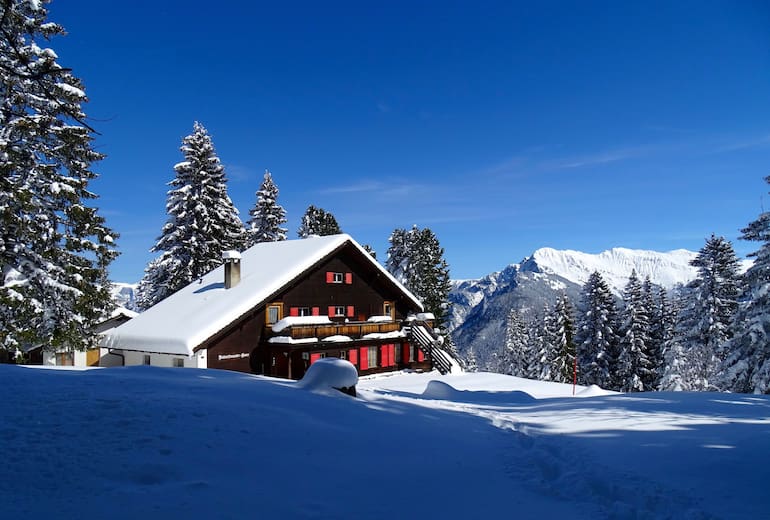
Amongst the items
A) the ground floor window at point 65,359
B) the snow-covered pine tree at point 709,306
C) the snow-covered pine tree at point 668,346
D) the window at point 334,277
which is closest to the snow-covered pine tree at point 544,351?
the snow-covered pine tree at point 668,346

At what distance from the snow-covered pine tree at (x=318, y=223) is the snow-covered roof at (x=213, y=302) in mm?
20601

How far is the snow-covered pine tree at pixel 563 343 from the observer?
4426cm

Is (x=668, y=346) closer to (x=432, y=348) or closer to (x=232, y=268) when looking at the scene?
(x=432, y=348)

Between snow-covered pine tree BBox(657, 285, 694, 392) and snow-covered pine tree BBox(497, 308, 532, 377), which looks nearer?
snow-covered pine tree BBox(657, 285, 694, 392)

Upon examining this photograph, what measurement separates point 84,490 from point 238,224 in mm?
33209

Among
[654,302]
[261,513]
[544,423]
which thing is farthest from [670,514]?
[654,302]

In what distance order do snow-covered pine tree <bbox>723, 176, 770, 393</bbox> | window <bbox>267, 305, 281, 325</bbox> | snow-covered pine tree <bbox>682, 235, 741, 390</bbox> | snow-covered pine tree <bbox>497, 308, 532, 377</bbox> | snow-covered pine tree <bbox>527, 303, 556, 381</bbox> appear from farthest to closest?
snow-covered pine tree <bbox>497, 308, 532, 377</bbox>, snow-covered pine tree <bbox>527, 303, 556, 381</bbox>, snow-covered pine tree <bbox>682, 235, 741, 390</bbox>, window <bbox>267, 305, 281, 325</bbox>, snow-covered pine tree <bbox>723, 176, 770, 393</bbox>

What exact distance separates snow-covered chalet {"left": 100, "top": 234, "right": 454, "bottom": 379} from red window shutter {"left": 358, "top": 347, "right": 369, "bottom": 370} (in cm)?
8

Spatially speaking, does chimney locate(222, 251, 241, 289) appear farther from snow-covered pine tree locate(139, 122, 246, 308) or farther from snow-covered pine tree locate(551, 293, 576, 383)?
snow-covered pine tree locate(551, 293, 576, 383)

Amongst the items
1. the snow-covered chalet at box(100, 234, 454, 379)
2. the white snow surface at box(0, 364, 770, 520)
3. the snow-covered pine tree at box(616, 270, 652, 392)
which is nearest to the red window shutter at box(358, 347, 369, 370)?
the snow-covered chalet at box(100, 234, 454, 379)

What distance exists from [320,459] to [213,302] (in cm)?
1993

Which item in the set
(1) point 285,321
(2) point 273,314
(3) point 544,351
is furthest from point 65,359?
(3) point 544,351

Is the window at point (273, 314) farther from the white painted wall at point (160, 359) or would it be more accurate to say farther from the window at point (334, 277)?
the white painted wall at point (160, 359)

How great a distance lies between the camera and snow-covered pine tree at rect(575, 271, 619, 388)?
42531mm
